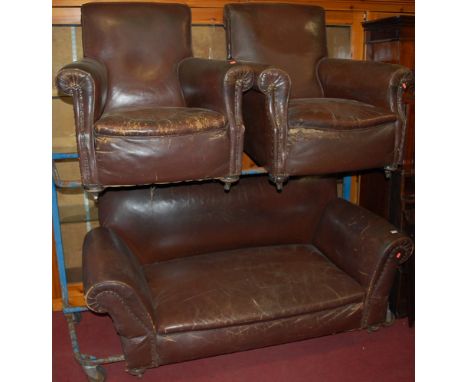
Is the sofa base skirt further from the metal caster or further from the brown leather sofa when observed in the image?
the metal caster

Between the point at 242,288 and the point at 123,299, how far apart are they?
1.73 ft

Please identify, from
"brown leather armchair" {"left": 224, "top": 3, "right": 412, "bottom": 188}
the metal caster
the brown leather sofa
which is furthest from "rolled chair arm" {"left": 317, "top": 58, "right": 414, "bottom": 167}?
the metal caster

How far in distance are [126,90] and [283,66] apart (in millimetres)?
791

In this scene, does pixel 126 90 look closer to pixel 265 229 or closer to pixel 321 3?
pixel 265 229

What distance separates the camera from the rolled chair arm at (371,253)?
2004 mm

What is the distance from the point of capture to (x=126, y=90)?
2.21 m

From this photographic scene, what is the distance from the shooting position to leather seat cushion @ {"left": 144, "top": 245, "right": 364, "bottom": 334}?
1859 mm

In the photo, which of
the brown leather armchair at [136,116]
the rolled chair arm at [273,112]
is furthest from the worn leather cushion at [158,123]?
the rolled chair arm at [273,112]

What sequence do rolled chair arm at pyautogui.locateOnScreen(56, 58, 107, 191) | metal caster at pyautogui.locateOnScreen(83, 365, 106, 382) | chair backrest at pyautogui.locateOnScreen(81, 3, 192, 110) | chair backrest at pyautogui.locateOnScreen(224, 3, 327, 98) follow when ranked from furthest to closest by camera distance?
chair backrest at pyautogui.locateOnScreen(224, 3, 327, 98) → chair backrest at pyautogui.locateOnScreen(81, 3, 192, 110) → metal caster at pyautogui.locateOnScreen(83, 365, 106, 382) → rolled chair arm at pyautogui.locateOnScreen(56, 58, 107, 191)

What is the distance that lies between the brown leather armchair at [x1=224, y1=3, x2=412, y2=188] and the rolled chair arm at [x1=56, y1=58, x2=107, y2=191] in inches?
24.2

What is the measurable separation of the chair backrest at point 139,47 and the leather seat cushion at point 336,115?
25.6 inches

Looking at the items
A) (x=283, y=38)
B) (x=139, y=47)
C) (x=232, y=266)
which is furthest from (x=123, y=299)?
(x=283, y=38)

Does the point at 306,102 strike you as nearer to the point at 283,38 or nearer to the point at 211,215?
the point at 283,38

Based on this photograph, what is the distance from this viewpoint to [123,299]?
172cm
